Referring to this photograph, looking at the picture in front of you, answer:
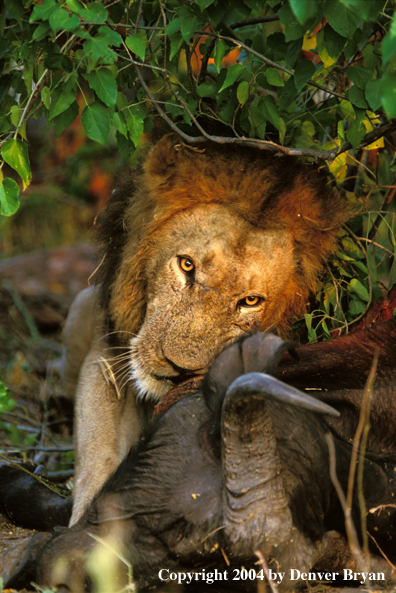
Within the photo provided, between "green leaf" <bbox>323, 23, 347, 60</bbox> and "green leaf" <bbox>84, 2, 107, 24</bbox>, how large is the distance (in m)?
0.76

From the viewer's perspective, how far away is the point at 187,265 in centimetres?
294

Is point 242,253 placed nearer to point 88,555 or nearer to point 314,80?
point 314,80

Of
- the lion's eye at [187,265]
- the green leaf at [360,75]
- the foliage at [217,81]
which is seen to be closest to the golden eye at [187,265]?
the lion's eye at [187,265]

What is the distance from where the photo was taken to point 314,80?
3.07 metres

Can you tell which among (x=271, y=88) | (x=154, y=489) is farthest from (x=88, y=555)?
(x=271, y=88)

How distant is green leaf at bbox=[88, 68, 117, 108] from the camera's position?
2.31m

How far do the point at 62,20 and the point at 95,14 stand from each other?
126 mm

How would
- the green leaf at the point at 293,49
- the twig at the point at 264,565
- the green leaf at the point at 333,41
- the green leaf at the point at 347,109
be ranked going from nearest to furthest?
the twig at the point at 264,565, the green leaf at the point at 333,41, the green leaf at the point at 293,49, the green leaf at the point at 347,109

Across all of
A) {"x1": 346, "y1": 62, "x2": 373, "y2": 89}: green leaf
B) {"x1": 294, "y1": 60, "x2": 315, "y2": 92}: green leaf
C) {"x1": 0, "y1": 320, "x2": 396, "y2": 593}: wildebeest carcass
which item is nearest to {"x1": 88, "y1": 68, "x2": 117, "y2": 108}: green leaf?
{"x1": 294, "y1": 60, "x2": 315, "y2": 92}: green leaf

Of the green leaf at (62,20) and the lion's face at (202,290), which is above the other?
the green leaf at (62,20)

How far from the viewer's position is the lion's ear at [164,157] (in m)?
3.06

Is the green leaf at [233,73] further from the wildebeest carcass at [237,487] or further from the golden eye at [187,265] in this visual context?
the wildebeest carcass at [237,487]

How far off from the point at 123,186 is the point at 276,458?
82.3 inches

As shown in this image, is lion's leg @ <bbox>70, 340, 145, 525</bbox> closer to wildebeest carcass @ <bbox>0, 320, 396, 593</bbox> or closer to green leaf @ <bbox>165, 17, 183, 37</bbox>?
wildebeest carcass @ <bbox>0, 320, 396, 593</bbox>
